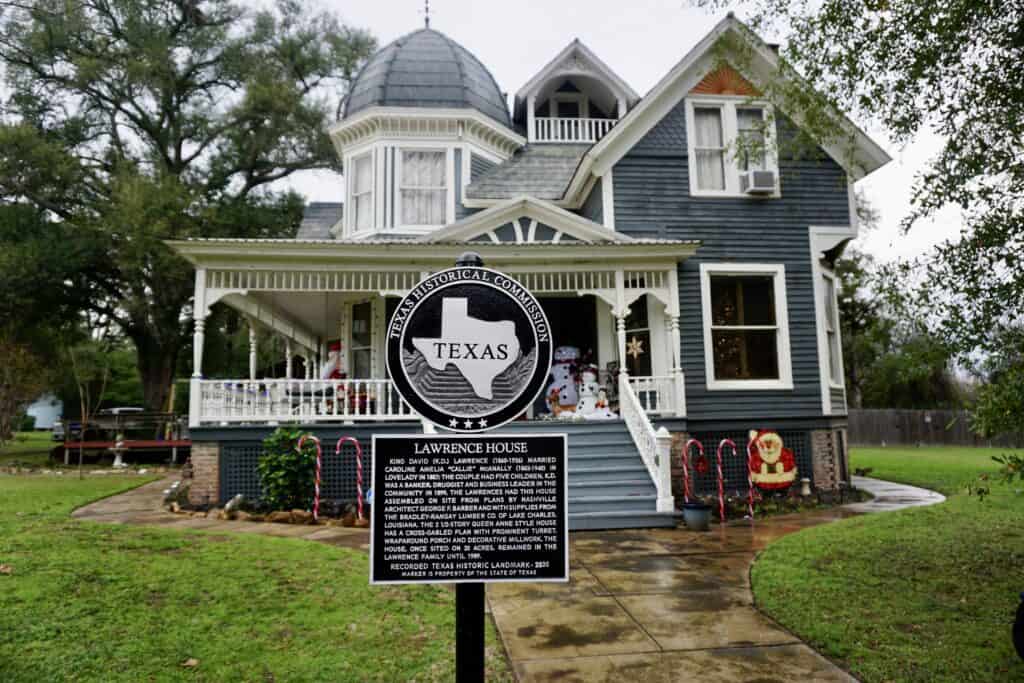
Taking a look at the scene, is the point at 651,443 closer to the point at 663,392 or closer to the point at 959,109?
the point at 663,392

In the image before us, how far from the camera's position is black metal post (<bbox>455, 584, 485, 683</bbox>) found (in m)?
2.83

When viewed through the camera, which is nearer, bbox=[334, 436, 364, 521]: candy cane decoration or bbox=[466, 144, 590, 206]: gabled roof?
bbox=[334, 436, 364, 521]: candy cane decoration

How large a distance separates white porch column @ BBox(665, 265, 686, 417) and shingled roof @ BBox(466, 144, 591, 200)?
4.09 m

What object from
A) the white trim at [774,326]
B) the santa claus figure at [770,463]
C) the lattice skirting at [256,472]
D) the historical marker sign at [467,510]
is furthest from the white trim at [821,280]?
the historical marker sign at [467,510]

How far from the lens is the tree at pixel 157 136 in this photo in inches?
870

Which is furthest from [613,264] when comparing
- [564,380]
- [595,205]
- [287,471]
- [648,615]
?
[648,615]

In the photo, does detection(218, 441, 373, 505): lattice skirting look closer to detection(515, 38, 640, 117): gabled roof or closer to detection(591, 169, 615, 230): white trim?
detection(591, 169, 615, 230): white trim

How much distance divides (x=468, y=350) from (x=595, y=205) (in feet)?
36.4

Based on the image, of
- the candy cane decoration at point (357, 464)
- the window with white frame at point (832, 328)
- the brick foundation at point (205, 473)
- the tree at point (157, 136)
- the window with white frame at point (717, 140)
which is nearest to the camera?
the candy cane decoration at point (357, 464)

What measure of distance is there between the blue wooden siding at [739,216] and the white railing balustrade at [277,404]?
577cm

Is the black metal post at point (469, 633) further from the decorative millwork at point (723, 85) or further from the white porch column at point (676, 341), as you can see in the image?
the decorative millwork at point (723, 85)

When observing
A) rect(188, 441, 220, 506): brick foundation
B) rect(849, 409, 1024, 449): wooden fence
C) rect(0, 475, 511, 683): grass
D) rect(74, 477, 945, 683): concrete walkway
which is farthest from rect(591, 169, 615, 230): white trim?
rect(849, 409, 1024, 449): wooden fence

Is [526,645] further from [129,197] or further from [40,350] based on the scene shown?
[40,350]

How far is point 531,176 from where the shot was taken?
1531 centimetres
